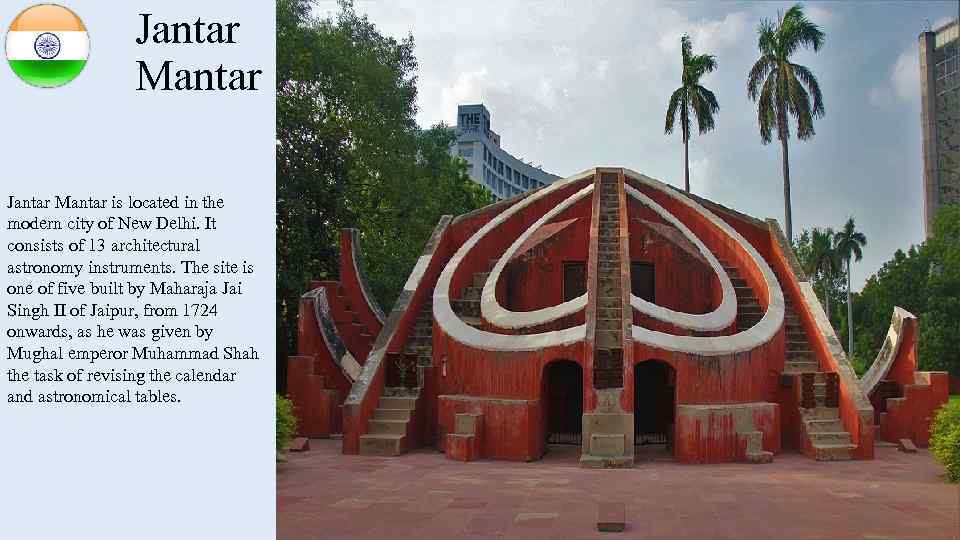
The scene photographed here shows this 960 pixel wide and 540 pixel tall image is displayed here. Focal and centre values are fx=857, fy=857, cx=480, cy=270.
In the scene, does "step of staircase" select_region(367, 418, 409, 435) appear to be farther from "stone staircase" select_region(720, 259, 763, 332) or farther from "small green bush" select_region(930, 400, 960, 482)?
"small green bush" select_region(930, 400, 960, 482)

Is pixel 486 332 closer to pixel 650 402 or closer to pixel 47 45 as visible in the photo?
pixel 650 402

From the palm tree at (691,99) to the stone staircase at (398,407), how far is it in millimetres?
16123

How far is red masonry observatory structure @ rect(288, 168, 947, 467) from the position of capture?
10.5 m

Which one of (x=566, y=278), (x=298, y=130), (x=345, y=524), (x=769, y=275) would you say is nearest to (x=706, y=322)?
(x=769, y=275)

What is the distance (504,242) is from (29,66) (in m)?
11.2

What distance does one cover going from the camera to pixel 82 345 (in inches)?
170

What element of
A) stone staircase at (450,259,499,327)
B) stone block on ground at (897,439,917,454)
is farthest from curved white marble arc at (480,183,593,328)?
stone block on ground at (897,439,917,454)

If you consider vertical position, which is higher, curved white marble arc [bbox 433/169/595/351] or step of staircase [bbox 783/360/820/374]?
curved white marble arc [bbox 433/169/595/351]

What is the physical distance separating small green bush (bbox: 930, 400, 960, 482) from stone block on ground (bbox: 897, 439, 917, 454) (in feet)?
8.90

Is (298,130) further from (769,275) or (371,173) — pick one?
(769,275)

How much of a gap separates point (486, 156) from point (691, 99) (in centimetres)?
4651

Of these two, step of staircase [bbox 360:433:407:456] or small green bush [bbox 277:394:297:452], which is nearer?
small green bush [bbox 277:394:297:452]

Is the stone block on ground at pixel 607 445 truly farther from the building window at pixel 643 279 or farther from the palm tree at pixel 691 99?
the palm tree at pixel 691 99

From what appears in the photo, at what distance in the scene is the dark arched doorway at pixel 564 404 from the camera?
41.1 ft
